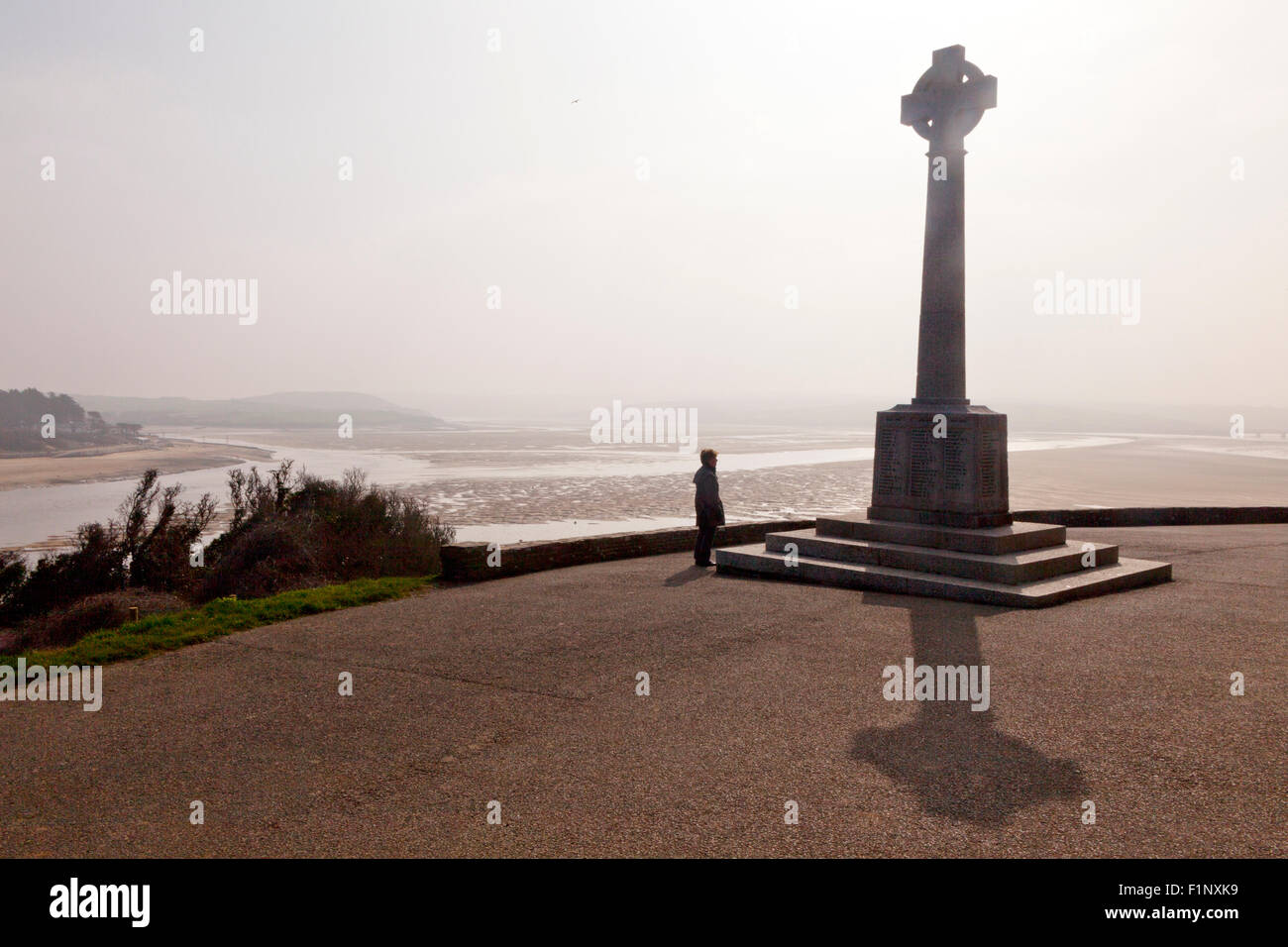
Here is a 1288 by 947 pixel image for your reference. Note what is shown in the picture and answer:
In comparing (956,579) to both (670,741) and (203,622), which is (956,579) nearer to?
(670,741)

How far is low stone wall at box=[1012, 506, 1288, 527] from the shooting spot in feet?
59.7

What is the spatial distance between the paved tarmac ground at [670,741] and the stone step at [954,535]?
70.0 inches

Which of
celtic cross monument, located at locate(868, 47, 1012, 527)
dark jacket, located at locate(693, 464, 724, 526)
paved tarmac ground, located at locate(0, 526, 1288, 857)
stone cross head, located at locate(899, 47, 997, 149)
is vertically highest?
stone cross head, located at locate(899, 47, 997, 149)

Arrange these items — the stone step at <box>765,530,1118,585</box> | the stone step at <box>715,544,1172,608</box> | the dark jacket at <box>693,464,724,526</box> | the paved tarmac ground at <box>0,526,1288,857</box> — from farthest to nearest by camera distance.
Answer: the dark jacket at <box>693,464,724,526</box>
the stone step at <box>765,530,1118,585</box>
the stone step at <box>715,544,1172,608</box>
the paved tarmac ground at <box>0,526,1288,857</box>

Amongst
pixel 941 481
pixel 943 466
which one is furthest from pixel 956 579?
pixel 943 466

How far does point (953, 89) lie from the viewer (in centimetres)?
1214

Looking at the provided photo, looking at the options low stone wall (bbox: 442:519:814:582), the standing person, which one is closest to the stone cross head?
the standing person

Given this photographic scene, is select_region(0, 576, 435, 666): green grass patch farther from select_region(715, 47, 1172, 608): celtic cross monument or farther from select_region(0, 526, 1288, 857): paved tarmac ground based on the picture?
select_region(715, 47, 1172, 608): celtic cross monument

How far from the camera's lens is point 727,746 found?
17.9 feet

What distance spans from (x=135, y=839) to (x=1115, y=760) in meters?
5.36

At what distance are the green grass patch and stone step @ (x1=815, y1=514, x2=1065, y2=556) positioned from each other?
592 cm

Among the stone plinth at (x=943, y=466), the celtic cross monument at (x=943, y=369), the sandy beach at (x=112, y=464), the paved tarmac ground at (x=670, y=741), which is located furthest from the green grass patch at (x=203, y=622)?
the sandy beach at (x=112, y=464)

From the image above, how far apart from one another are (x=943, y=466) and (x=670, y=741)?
742 cm
